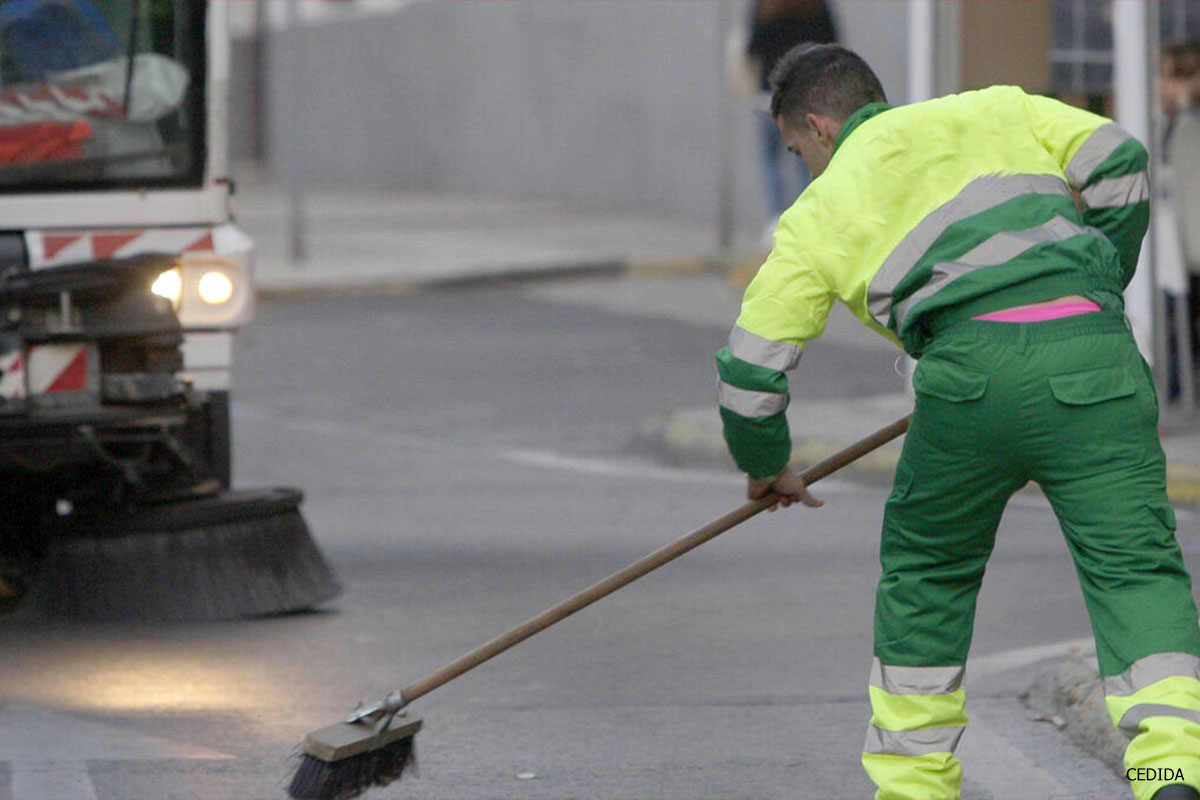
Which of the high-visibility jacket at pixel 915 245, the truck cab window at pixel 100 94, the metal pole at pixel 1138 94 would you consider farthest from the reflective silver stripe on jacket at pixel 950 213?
the metal pole at pixel 1138 94

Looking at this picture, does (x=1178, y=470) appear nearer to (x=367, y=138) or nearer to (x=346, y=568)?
(x=346, y=568)

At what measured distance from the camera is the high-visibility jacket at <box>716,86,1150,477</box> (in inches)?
160

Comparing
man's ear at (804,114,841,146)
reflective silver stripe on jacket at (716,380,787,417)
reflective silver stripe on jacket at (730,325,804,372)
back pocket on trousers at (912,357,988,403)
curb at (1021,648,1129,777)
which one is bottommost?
curb at (1021,648,1129,777)

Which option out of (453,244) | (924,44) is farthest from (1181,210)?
(453,244)

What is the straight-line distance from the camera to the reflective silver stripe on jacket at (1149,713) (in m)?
3.90

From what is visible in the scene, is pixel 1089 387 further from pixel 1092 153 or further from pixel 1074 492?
pixel 1092 153

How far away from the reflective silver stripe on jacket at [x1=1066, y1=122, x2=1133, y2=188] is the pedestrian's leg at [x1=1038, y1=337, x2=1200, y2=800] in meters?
0.45

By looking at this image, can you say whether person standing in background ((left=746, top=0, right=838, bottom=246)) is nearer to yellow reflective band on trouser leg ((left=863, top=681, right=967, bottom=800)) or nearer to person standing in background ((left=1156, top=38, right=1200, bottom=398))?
person standing in background ((left=1156, top=38, right=1200, bottom=398))

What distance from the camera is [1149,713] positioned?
3.92 m

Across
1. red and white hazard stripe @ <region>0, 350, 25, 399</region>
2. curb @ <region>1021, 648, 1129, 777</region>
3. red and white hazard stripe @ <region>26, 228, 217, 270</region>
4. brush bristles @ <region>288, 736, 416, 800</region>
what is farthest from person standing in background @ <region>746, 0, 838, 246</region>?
brush bristles @ <region>288, 736, 416, 800</region>

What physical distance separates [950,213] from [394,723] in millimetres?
1637

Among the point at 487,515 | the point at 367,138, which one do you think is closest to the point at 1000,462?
the point at 487,515

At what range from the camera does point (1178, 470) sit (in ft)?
27.3

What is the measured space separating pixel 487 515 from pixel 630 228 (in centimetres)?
1178
